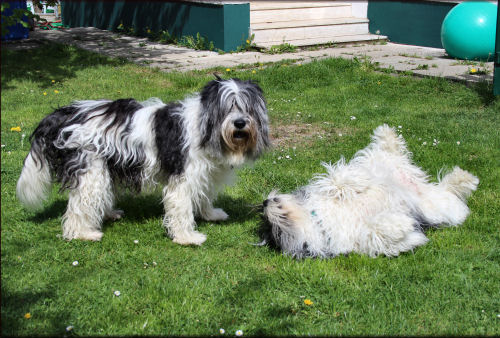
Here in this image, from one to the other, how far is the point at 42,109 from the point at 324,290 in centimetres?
389

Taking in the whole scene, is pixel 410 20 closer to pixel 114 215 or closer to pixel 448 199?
pixel 448 199

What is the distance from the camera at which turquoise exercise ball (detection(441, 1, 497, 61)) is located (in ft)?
35.3

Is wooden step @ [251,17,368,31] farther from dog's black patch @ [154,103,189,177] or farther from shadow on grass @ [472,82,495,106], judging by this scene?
dog's black patch @ [154,103,189,177]

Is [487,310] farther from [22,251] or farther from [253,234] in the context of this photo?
[22,251]

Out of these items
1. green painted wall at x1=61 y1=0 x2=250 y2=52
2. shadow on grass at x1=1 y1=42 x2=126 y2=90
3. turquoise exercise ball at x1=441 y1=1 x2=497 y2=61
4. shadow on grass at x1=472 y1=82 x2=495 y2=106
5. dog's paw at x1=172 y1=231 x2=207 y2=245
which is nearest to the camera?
shadow on grass at x1=1 y1=42 x2=126 y2=90

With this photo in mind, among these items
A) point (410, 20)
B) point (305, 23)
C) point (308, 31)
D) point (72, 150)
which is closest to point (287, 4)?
point (305, 23)

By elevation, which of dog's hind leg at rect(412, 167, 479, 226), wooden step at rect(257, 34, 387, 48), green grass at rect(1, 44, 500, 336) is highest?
wooden step at rect(257, 34, 387, 48)

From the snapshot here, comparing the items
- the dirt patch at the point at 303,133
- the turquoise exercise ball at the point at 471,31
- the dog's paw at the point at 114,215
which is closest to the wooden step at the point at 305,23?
the turquoise exercise ball at the point at 471,31

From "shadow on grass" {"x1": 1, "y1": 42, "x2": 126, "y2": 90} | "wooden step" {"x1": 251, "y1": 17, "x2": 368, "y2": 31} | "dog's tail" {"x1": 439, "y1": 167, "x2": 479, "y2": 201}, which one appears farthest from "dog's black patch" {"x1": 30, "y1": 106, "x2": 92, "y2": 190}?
"wooden step" {"x1": 251, "y1": 17, "x2": 368, "y2": 31}

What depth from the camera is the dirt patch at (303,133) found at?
22.5 ft

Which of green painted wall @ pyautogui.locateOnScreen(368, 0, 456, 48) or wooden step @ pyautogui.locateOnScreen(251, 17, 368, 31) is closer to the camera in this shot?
wooden step @ pyautogui.locateOnScreen(251, 17, 368, 31)

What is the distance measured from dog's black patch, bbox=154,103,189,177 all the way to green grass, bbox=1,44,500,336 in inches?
27.6

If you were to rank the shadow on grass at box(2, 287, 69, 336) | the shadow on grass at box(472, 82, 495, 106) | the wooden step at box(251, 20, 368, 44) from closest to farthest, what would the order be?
the shadow on grass at box(2, 287, 69, 336) → the shadow on grass at box(472, 82, 495, 106) → the wooden step at box(251, 20, 368, 44)

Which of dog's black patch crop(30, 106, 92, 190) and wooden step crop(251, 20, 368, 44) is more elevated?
wooden step crop(251, 20, 368, 44)
